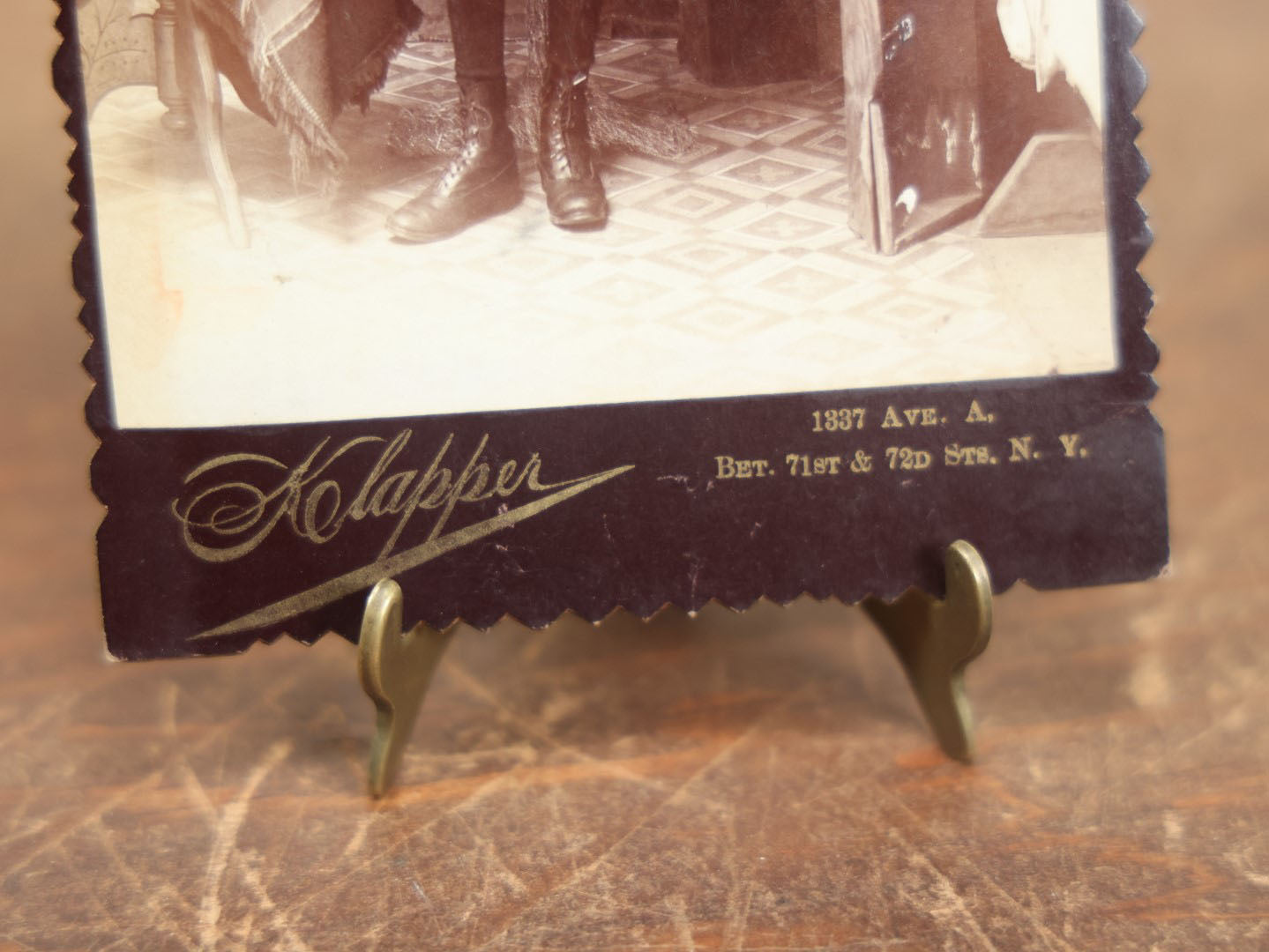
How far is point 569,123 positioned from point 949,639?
589mm

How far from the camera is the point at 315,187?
104cm

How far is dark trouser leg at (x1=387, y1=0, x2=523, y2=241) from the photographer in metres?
1.04

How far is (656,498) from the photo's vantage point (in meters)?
1.06

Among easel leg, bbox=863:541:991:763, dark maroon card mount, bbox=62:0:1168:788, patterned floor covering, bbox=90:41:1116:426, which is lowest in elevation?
easel leg, bbox=863:541:991:763

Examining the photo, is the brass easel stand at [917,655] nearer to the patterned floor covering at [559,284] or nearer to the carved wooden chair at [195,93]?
the patterned floor covering at [559,284]

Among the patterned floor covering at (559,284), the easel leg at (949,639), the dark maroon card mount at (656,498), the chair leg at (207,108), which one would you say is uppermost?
the chair leg at (207,108)

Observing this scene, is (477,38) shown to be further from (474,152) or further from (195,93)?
(195,93)

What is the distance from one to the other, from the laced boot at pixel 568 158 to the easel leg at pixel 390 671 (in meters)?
0.37

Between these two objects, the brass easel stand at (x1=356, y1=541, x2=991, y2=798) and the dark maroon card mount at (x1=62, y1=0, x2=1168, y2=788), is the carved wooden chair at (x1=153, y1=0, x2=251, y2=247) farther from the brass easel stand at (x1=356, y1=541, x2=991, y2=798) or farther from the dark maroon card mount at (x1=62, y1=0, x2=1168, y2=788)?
the brass easel stand at (x1=356, y1=541, x2=991, y2=798)

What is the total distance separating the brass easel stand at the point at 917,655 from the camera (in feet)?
3.36

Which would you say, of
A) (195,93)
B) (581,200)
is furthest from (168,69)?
(581,200)

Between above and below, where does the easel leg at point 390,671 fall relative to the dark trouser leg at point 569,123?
below

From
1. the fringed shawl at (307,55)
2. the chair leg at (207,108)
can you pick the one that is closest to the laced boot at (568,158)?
the fringed shawl at (307,55)
